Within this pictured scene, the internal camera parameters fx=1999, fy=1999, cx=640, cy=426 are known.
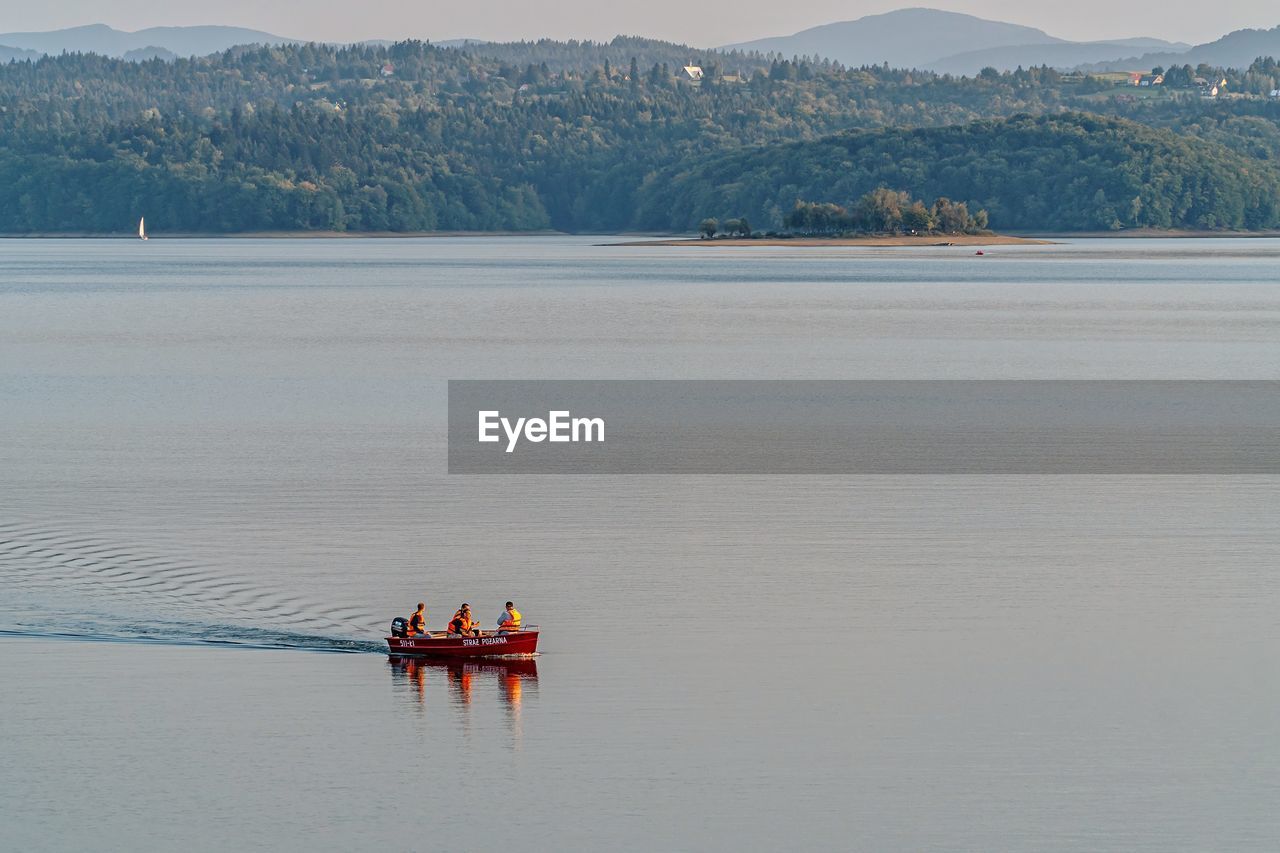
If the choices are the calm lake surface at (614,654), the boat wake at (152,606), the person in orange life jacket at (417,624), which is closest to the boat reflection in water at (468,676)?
the calm lake surface at (614,654)

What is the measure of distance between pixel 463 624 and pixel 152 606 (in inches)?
205

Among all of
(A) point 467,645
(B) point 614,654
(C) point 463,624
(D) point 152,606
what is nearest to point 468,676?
(A) point 467,645

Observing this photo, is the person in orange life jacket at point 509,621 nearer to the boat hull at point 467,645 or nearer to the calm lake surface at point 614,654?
the boat hull at point 467,645

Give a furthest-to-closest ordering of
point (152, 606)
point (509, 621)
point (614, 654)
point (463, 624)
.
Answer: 1. point (152, 606)
2. point (463, 624)
3. point (614, 654)
4. point (509, 621)

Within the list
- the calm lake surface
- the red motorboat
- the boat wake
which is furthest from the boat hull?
the boat wake

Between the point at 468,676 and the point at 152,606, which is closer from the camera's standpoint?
the point at 468,676

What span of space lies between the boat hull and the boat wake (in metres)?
0.75

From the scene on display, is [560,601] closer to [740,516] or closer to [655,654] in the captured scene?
[655,654]

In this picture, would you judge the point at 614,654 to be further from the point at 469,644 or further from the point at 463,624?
the point at 463,624

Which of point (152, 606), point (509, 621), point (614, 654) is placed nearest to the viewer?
point (509, 621)

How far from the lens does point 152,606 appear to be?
91.0 ft

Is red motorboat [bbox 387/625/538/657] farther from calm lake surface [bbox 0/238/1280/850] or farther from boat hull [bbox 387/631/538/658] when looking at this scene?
calm lake surface [bbox 0/238/1280/850]

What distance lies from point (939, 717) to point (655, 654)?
13.7 ft

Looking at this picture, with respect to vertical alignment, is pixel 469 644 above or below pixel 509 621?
below
